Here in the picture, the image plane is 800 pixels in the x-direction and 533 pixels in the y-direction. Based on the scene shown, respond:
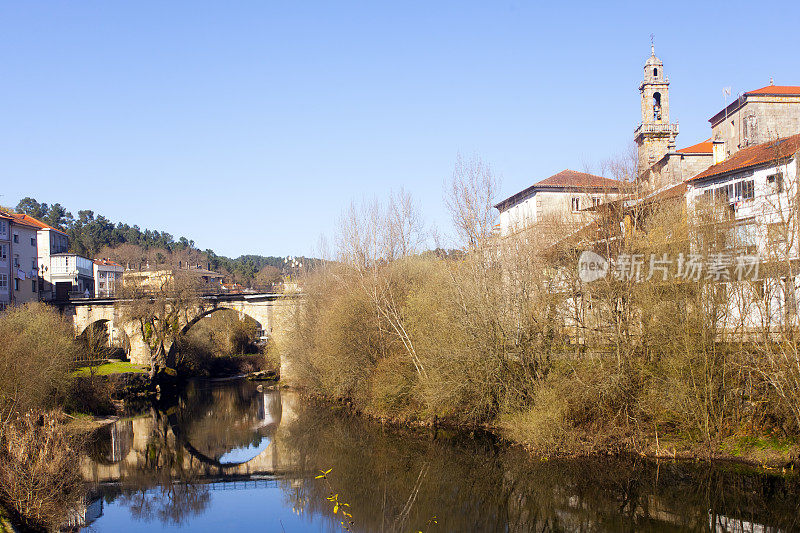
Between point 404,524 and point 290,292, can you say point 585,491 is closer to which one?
point 404,524

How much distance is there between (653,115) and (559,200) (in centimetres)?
915

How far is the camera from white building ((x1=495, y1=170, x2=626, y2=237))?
21594mm

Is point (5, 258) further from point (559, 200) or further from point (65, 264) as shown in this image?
point (559, 200)

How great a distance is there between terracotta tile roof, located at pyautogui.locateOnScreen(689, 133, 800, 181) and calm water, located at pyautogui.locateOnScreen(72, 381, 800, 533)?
11.2 m

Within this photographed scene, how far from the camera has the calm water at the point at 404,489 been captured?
48.5 feet

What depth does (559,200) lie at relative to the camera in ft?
141

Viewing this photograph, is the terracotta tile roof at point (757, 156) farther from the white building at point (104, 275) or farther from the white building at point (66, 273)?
the white building at point (104, 275)

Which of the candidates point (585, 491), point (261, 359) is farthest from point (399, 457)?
point (261, 359)

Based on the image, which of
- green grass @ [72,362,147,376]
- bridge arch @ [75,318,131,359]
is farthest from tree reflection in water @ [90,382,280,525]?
bridge arch @ [75,318,131,359]

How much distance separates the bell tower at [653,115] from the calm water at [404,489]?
2905 cm

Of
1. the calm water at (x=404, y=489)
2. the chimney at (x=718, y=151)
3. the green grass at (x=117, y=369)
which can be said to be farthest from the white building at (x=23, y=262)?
the chimney at (x=718, y=151)

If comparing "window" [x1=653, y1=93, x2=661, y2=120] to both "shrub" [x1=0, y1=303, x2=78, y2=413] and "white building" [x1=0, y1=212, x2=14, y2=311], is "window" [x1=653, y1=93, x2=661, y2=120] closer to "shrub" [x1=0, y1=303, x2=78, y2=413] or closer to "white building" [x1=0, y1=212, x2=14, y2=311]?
"shrub" [x1=0, y1=303, x2=78, y2=413]

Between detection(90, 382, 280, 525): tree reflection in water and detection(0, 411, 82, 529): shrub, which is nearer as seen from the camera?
detection(0, 411, 82, 529): shrub

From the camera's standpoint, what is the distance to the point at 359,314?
28.1 meters
